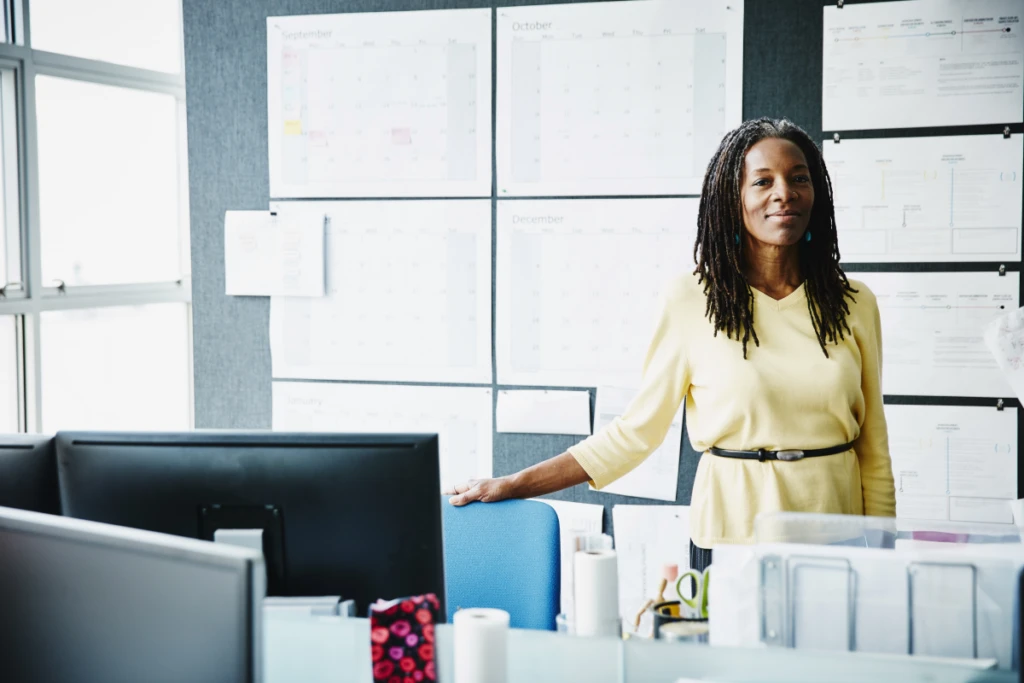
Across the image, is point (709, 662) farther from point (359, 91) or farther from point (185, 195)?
point (185, 195)

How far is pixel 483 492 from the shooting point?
194cm

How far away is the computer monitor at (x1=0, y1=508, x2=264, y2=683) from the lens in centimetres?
84

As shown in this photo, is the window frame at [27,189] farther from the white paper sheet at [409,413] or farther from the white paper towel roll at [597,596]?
the white paper towel roll at [597,596]

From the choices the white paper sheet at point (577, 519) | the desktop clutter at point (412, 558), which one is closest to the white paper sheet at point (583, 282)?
the white paper sheet at point (577, 519)

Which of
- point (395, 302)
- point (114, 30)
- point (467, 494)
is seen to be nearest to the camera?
point (467, 494)

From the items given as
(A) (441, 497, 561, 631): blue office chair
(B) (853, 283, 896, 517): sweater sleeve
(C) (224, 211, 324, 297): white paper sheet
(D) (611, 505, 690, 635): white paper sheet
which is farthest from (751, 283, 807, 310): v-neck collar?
(C) (224, 211, 324, 297): white paper sheet

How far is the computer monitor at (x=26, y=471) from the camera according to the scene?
134 centimetres

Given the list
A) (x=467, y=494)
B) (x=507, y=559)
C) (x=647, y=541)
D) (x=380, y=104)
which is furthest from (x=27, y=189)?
(x=647, y=541)

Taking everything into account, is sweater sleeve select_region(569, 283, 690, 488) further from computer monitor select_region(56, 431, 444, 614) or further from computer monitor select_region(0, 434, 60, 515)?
computer monitor select_region(0, 434, 60, 515)

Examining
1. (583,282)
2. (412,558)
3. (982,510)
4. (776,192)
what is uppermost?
(776,192)

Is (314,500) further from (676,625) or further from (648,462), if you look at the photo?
(648,462)

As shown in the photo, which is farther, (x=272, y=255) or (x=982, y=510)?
(x=272, y=255)

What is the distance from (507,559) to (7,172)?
209 centimetres

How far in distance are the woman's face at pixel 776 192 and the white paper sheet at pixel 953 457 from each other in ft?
2.89
